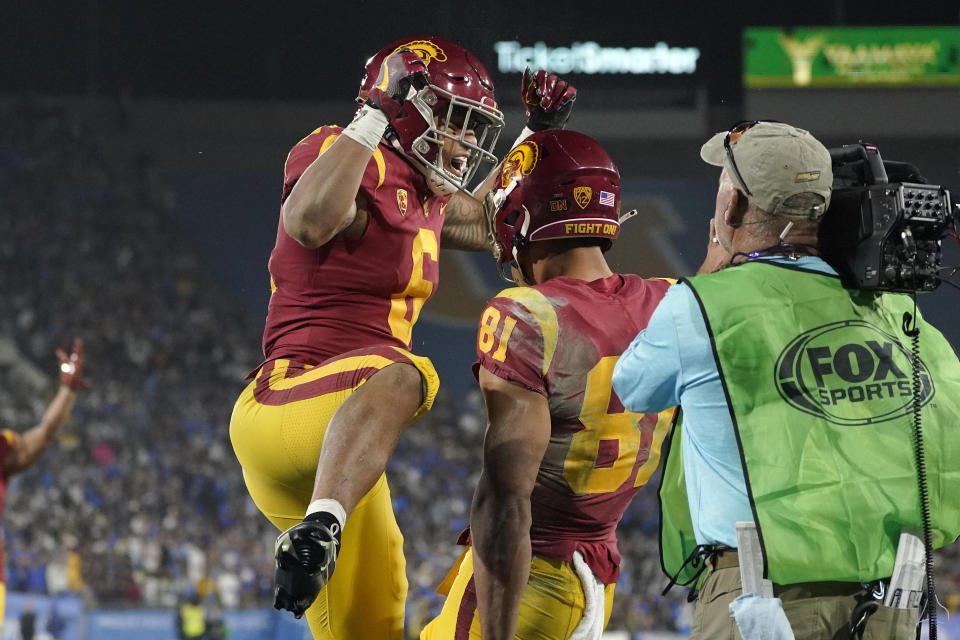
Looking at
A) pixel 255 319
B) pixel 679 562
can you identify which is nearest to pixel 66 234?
pixel 255 319

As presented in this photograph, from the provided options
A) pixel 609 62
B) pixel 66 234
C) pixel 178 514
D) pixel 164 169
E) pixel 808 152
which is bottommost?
pixel 178 514

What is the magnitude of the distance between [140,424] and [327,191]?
42.0 feet

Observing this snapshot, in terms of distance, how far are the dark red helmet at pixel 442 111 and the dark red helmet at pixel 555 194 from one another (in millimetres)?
336

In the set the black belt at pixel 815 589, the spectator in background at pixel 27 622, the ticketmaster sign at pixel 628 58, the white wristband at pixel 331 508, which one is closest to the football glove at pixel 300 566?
the white wristband at pixel 331 508

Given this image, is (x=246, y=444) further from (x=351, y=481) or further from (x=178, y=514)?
(x=178, y=514)

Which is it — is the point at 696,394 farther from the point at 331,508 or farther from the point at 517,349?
the point at 331,508

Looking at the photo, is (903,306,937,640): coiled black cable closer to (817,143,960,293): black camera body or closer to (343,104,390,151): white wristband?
(817,143,960,293): black camera body

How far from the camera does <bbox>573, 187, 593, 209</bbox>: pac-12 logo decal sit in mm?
2988

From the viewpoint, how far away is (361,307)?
3.40 m

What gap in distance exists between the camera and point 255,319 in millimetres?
17125

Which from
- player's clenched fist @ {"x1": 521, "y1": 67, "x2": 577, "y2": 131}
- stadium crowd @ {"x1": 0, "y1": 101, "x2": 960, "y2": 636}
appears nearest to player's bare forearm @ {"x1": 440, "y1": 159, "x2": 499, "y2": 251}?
player's clenched fist @ {"x1": 521, "y1": 67, "x2": 577, "y2": 131}

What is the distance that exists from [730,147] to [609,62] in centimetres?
1482

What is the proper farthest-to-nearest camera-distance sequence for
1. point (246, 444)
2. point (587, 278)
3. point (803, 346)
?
point (246, 444), point (587, 278), point (803, 346)

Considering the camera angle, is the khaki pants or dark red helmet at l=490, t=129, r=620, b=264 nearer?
the khaki pants
